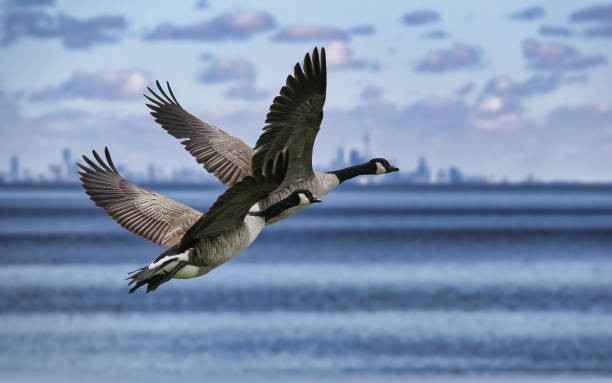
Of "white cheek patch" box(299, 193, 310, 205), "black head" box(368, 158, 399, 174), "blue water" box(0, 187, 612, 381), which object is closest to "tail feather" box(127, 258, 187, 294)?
"white cheek patch" box(299, 193, 310, 205)

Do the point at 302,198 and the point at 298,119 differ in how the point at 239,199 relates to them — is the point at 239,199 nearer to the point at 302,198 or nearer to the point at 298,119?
the point at 302,198

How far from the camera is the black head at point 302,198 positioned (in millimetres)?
7543

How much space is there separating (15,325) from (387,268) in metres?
40.9

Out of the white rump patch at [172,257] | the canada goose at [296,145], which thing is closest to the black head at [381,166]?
the canada goose at [296,145]

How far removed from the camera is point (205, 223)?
664cm

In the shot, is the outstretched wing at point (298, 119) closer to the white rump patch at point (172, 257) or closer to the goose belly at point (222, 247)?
the goose belly at point (222, 247)

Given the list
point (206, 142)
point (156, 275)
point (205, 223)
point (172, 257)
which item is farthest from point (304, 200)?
point (206, 142)

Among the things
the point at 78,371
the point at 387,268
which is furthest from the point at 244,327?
the point at 387,268

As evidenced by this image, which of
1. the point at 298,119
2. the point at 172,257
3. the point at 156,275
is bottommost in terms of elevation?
the point at 156,275

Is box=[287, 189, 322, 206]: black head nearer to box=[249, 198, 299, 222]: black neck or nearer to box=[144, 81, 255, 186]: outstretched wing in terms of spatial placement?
box=[249, 198, 299, 222]: black neck

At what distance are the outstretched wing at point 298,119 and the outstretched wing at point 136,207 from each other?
0.95 metres

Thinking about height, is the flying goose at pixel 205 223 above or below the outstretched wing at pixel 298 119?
below

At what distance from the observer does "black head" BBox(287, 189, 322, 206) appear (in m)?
7.54

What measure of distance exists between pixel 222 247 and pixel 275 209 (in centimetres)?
98
